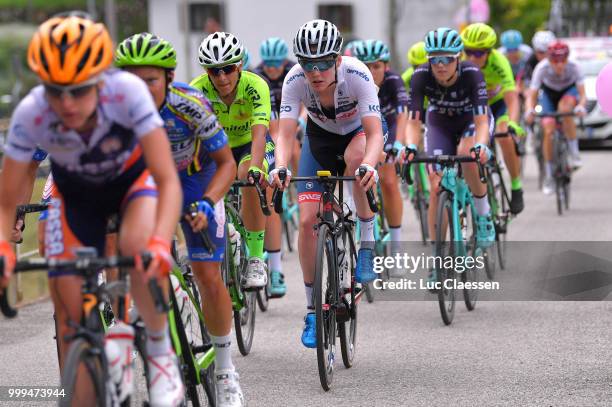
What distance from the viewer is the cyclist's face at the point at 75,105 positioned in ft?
15.3

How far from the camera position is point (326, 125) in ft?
27.1

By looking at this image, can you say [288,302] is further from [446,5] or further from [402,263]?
[446,5]

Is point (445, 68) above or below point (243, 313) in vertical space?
above

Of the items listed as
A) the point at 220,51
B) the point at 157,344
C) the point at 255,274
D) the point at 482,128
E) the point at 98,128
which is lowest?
the point at 255,274

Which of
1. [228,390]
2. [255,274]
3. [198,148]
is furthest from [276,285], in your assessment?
[228,390]

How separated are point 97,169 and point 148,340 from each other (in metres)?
0.71

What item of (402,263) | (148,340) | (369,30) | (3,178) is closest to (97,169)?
(3,178)

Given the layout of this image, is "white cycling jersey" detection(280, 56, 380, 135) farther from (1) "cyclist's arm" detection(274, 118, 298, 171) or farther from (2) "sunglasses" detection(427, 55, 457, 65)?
(2) "sunglasses" detection(427, 55, 457, 65)

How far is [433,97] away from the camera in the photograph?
10.4 metres

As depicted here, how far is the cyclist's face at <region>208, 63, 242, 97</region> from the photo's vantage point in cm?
825

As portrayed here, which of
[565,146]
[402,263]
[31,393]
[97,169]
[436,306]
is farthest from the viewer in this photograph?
[565,146]

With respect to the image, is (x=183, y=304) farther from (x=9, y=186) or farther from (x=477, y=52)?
(x=477, y=52)

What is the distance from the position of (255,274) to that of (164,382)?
377 cm

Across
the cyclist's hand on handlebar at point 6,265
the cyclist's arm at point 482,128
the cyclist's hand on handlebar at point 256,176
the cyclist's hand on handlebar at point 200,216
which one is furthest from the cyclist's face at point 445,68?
the cyclist's hand on handlebar at point 6,265
